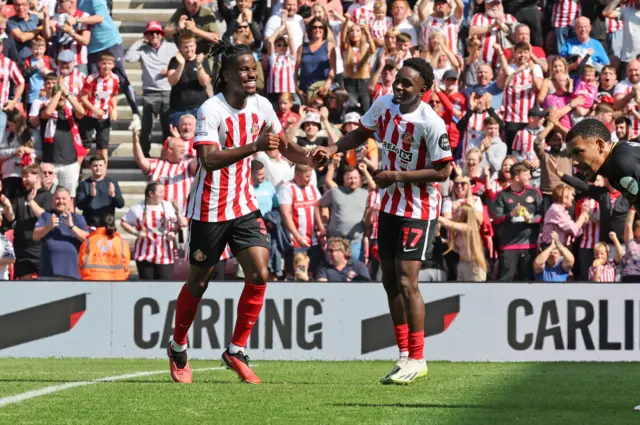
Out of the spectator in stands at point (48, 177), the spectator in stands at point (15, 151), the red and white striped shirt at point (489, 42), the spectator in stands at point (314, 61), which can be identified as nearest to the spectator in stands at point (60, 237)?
the spectator in stands at point (48, 177)

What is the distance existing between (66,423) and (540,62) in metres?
12.9

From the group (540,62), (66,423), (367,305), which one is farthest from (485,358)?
(66,423)

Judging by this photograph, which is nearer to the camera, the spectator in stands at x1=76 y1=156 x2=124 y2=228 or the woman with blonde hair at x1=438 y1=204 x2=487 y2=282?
the woman with blonde hair at x1=438 y1=204 x2=487 y2=282

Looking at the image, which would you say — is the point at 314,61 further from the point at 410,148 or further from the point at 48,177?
the point at 410,148

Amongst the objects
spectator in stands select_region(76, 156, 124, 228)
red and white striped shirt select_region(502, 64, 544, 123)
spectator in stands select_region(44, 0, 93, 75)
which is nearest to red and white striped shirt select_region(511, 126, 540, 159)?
red and white striped shirt select_region(502, 64, 544, 123)

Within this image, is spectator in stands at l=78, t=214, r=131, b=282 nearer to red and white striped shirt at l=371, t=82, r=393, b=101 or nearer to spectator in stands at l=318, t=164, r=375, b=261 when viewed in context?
spectator in stands at l=318, t=164, r=375, b=261

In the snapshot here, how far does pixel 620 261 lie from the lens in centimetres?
1544

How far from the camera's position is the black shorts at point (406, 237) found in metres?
9.73

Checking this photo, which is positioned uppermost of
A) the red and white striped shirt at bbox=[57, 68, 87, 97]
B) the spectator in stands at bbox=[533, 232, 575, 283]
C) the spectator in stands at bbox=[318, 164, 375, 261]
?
the red and white striped shirt at bbox=[57, 68, 87, 97]

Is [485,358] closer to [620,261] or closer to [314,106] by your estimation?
[620,261]

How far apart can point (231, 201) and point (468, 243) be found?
21.9 ft

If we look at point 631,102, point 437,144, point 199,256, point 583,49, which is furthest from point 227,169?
point 583,49

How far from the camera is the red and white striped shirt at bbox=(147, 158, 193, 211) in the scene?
16.5 meters

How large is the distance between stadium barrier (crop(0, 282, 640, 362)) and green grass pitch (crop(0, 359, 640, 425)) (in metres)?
1.94
